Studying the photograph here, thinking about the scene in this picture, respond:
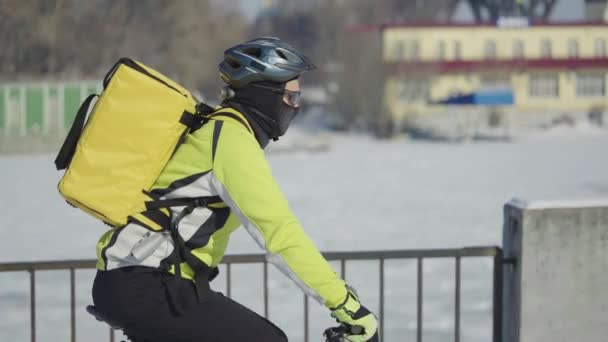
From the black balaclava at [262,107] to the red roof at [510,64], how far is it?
54.4 meters

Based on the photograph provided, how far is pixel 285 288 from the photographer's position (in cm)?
1069

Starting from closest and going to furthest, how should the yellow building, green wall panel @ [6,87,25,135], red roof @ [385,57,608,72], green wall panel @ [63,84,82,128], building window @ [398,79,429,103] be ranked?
green wall panel @ [6,87,25,135], green wall panel @ [63,84,82,128], building window @ [398,79,429,103], red roof @ [385,57,608,72], the yellow building

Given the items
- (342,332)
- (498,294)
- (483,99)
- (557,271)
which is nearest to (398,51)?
(483,99)

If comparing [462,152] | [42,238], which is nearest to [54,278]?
[42,238]

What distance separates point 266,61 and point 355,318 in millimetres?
810

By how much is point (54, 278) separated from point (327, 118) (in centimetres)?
4775

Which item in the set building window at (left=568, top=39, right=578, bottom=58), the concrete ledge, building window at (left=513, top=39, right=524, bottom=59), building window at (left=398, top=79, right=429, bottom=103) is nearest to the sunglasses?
the concrete ledge

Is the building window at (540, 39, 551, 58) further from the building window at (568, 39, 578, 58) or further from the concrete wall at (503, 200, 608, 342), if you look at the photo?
the concrete wall at (503, 200, 608, 342)

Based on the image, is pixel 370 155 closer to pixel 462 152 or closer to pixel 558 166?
pixel 462 152

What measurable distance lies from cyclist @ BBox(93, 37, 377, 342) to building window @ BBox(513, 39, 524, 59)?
60557mm

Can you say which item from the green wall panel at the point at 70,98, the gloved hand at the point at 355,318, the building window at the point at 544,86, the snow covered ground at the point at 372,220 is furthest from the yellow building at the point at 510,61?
the gloved hand at the point at 355,318

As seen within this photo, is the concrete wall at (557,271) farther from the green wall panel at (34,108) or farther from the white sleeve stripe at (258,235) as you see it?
the green wall panel at (34,108)

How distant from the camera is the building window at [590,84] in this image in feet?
202

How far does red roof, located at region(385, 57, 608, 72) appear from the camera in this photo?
58.2m
